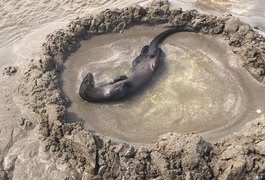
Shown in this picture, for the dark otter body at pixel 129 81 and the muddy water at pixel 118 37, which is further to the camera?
the muddy water at pixel 118 37

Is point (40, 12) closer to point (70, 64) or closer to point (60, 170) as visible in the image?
point (70, 64)

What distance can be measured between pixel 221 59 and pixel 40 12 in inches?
198

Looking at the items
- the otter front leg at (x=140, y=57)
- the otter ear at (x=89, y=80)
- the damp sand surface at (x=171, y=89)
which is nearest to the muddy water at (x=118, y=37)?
the damp sand surface at (x=171, y=89)

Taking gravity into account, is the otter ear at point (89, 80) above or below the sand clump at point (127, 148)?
above

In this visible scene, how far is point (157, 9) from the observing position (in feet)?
34.2

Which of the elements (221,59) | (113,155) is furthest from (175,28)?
(113,155)

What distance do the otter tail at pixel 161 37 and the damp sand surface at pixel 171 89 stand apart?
128 mm

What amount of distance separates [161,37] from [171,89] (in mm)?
1729

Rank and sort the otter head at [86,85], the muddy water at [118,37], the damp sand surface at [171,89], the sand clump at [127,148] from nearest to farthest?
the sand clump at [127,148] < the damp sand surface at [171,89] < the otter head at [86,85] < the muddy water at [118,37]

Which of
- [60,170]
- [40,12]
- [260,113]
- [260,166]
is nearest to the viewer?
[260,166]

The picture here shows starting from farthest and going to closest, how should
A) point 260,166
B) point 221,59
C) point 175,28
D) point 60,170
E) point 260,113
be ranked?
point 175,28 < point 221,59 < point 260,113 < point 60,170 < point 260,166

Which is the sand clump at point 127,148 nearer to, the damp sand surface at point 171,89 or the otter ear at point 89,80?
the damp sand surface at point 171,89

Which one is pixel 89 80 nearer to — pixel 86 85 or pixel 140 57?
pixel 86 85

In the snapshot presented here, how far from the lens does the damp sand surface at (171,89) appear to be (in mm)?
8133
